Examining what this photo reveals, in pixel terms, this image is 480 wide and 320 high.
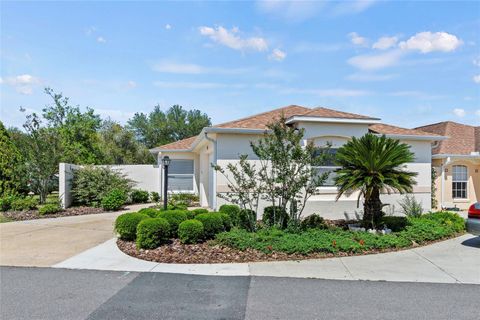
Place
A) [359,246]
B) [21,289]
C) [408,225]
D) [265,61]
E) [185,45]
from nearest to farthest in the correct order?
1. [21,289]
2. [359,246]
3. [408,225]
4. [185,45]
5. [265,61]

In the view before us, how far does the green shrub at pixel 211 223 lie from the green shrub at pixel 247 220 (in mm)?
798

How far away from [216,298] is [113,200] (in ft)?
38.9

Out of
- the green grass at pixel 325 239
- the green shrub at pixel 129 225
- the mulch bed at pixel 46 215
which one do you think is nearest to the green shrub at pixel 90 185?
the mulch bed at pixel 46 215

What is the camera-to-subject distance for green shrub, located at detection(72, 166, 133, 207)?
16.4m

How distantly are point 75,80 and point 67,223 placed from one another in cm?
541

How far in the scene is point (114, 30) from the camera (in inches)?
439

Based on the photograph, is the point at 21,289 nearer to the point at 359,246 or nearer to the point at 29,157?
the point at 359,246

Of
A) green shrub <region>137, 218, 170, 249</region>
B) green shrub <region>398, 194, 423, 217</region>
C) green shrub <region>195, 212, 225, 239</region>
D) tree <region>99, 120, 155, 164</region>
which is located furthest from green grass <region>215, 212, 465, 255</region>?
tree <region>99, 120, 155, 164</region>

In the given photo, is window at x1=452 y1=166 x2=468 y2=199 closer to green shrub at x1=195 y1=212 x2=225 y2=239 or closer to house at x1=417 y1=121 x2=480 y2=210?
house at x1=417 y1=121 x2=480 y2=210

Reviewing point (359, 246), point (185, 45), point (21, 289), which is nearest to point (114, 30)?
point (185, 45)

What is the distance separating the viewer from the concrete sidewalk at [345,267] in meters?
6.46

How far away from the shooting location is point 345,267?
7.02m

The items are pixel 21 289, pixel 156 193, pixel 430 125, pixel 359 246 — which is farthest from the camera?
pixel 430 125

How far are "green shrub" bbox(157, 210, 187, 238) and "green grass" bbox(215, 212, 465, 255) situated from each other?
123cm
